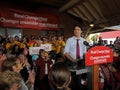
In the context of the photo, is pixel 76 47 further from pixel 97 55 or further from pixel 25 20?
pixel 25 20

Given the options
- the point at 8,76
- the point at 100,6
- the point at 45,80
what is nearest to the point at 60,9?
the point at 100,6

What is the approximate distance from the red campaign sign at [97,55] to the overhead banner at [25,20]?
15.2ft

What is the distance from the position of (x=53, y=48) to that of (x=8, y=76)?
5.11m

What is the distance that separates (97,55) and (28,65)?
1.83 meters

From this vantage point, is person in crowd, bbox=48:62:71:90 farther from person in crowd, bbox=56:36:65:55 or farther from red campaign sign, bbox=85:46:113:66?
person in crowd, bbox=56:36:65:55

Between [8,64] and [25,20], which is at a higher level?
[25,20]

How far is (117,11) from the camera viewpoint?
8422mm

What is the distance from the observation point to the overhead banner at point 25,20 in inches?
267

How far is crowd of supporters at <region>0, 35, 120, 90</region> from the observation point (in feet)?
5.06

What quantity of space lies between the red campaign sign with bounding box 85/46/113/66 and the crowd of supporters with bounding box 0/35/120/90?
0.63 meters

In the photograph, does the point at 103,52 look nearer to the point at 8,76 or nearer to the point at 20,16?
the point at 8,76

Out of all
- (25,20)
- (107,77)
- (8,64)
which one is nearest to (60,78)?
(8,64)

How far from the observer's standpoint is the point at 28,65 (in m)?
4.13

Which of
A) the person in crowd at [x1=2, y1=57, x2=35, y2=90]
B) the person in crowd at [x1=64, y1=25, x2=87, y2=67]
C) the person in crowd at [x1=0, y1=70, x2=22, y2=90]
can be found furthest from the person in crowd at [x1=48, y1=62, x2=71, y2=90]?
the person in crowd at [x1=64, y1=25, x2=87, y2=67]
